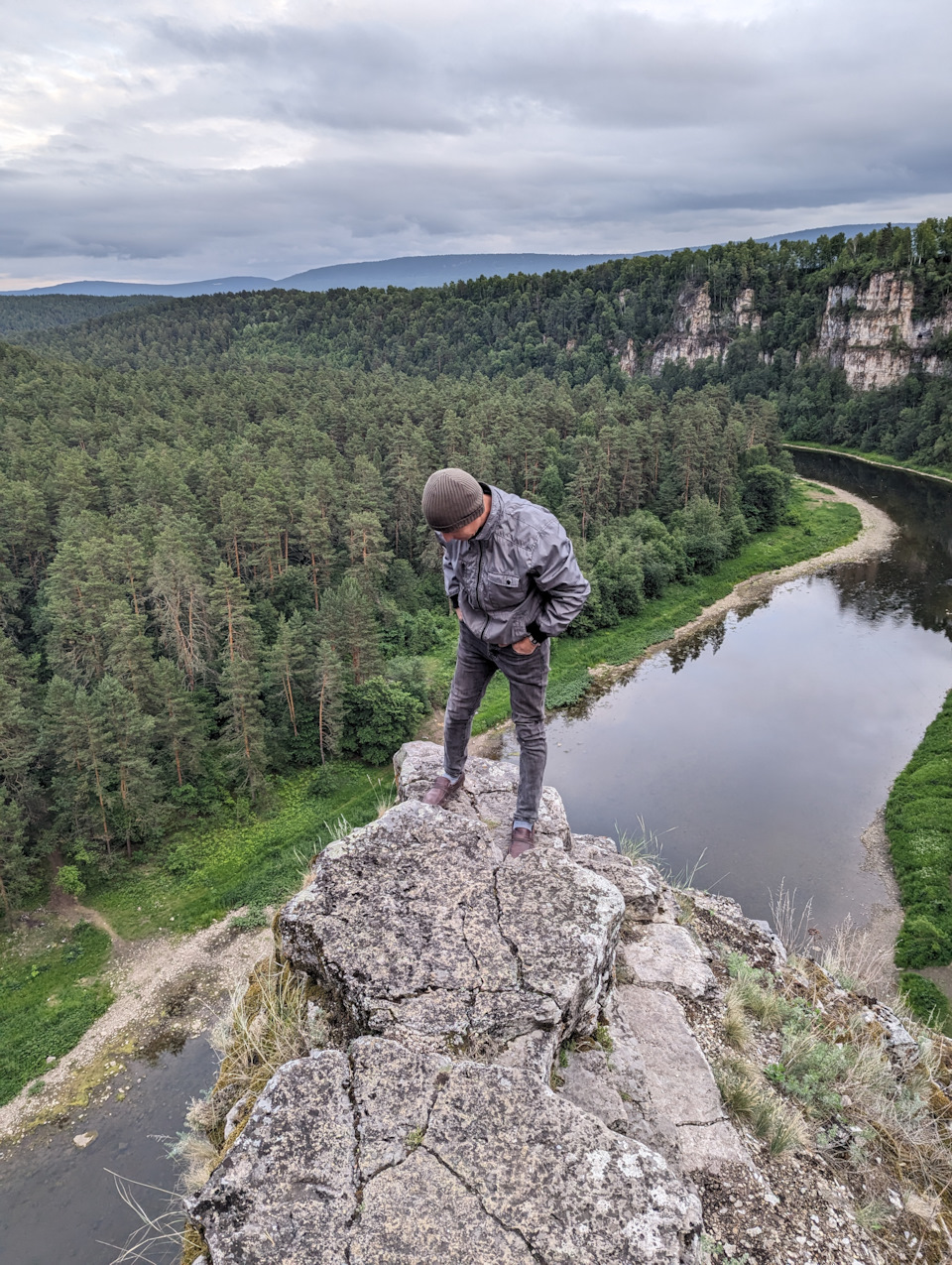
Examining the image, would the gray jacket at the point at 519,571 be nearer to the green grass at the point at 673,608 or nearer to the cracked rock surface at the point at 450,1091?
the cracked rock surface at the point at 450,1091

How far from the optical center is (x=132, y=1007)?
20.3 m

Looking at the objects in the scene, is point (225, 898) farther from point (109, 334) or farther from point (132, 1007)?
point (109, 334)

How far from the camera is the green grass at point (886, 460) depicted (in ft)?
254

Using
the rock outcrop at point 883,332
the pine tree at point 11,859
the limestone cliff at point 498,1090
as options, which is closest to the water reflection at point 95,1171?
the pine tree at point 11,859

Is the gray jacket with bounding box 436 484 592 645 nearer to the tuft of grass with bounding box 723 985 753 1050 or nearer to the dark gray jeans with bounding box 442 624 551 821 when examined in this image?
the dark gray jeans with bounding box 442 624 551 821

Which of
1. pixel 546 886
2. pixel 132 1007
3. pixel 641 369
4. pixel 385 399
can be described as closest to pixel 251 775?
pixel 132 1007

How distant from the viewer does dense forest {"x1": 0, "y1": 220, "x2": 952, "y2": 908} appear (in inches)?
968

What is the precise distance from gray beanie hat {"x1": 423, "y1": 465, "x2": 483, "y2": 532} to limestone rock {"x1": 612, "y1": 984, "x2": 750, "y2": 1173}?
13.1ft

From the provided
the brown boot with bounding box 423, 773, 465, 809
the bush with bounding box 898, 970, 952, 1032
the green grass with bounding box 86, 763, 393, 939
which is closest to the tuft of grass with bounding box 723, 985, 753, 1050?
the brown boot with bounding box 423, 773, 465, 809

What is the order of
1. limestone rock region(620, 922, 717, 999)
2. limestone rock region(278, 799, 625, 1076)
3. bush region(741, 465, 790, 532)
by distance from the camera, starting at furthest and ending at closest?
bush region(741, 465, 790, 532) < limestone rock region(620, 922, 717, 999) < limestone rock region(278, 799, 625, 1076)

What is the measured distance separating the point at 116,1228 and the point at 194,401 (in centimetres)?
6088

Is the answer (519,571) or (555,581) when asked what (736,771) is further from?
(519,571)

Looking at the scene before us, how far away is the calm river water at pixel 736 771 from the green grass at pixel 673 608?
76.0 inches

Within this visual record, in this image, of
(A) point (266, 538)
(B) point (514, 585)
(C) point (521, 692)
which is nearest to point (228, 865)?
(A) point (266, 538)
